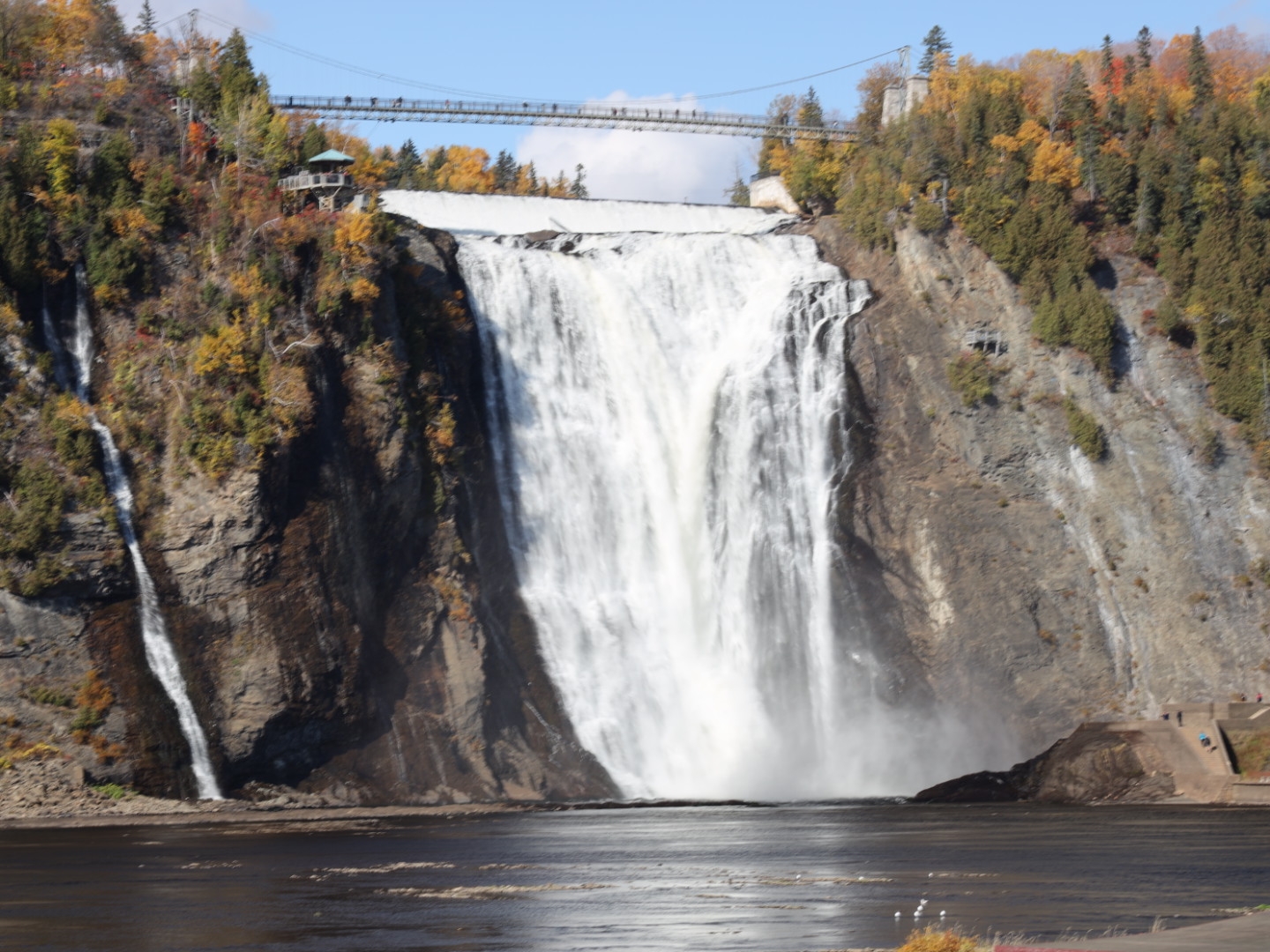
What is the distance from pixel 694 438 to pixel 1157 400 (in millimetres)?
24293

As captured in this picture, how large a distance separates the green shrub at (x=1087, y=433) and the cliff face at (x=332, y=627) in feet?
99.3

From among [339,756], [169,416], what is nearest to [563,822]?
[339,756]

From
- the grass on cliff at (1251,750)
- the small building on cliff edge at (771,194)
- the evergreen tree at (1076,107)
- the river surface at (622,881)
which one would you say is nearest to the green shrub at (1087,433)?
the evergreen tree at (1076,107)

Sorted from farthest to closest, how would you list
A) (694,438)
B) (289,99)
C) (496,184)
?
(496,184), (289,99), (694,438)

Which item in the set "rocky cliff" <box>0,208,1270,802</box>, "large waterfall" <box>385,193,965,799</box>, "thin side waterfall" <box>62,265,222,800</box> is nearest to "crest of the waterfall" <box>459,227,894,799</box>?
"large waterfall" <box>385,193,965,799</box>

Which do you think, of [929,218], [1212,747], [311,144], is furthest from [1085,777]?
[311,144]

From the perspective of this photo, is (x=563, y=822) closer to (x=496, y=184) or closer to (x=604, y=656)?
(x=604, y=656)

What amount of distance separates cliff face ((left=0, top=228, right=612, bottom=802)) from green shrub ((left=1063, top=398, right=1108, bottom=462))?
30.3 m

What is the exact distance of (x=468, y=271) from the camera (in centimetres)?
8556

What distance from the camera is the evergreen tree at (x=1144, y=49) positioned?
112 meters

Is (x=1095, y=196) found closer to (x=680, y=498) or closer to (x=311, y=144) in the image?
(x=680, y=498)

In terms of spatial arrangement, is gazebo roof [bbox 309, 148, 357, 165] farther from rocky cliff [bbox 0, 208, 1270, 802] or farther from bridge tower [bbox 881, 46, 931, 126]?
bridge tower [bbox 881, 46, 931, 126]

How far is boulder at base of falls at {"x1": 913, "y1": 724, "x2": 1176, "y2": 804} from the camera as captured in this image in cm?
6488

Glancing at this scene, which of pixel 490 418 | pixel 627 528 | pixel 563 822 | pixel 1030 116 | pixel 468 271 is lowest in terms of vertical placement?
pixel 563 822
